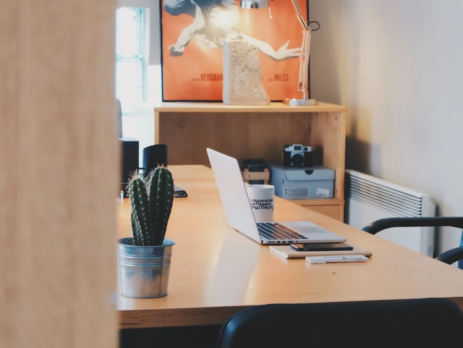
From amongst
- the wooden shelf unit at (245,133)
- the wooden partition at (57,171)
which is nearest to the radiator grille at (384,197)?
the wooden shelf unit at (245,133)

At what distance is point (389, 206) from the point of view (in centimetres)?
368

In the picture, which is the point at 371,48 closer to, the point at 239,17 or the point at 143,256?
the point at 239,17

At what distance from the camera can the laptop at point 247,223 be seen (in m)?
1.70

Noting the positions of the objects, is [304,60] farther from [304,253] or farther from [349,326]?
[349,326]

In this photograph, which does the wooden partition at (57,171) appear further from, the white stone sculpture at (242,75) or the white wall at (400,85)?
the white stone sculpture at (242,75)

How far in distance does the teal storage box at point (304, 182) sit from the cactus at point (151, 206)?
8.83 ft

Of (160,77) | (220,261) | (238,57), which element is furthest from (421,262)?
(160,77)

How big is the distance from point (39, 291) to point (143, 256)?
111 cm

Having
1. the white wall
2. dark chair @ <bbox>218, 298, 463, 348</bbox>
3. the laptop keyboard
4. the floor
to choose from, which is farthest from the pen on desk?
the white wall

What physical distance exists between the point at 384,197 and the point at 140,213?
2.70m

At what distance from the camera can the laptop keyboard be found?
1.74 meters

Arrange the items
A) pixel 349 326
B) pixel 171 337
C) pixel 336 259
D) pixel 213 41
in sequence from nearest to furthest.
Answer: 1. pixel 349 326
2. pixel 171 337
3. pixel 336 259
4. pixel 213 41

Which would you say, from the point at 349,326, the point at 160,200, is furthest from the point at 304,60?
the point at 349,326

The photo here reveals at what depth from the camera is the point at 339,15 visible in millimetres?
4488
